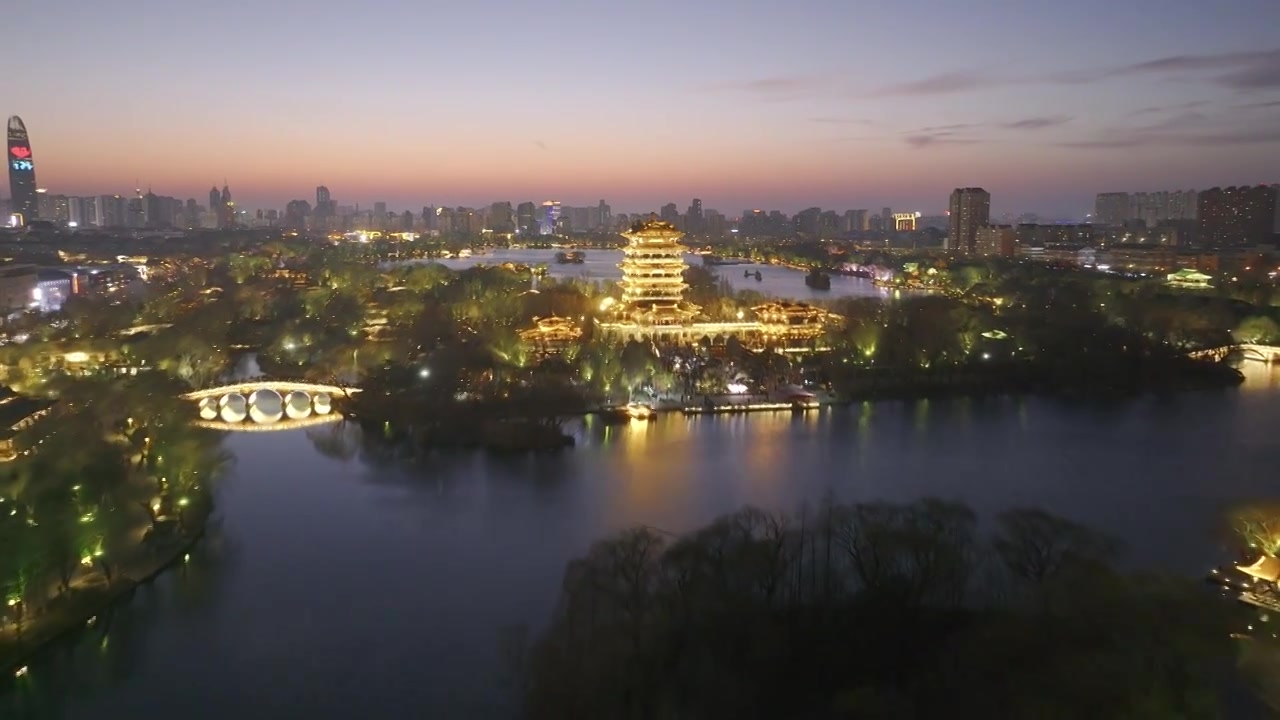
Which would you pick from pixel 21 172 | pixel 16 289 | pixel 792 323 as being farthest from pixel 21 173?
pixel 792 323

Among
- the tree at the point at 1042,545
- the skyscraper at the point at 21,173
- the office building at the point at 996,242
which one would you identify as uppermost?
the skyscraper at the point at 21,173

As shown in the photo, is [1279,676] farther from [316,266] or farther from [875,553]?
[316,266]

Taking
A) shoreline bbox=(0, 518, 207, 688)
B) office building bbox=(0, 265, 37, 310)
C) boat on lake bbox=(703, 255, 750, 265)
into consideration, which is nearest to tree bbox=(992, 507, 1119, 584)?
shoreline bbox=(0, 518, 207, 688)

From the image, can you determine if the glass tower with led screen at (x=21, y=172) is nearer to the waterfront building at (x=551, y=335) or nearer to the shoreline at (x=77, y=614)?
the waterfront building at (x=551, y=335)

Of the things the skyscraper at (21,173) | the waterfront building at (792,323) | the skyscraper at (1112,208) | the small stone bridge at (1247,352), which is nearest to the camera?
the small stone bridge at (1247,352)

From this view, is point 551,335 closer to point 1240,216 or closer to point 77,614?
point 77,614

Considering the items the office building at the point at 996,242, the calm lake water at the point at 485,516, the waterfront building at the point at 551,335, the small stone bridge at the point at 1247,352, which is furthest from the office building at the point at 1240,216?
the waterfront building at the point at 551,335
